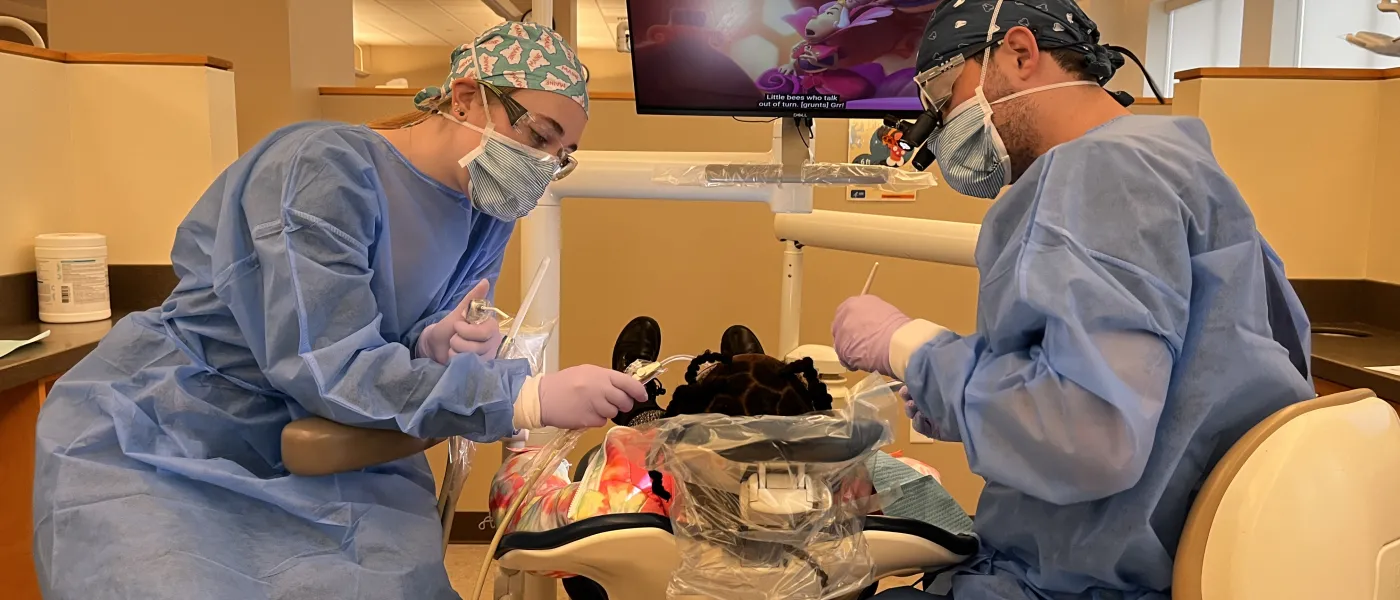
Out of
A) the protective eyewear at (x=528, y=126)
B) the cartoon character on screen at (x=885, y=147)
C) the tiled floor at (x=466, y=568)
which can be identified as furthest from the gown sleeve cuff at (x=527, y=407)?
the tiled floor at (x=466, y=568)

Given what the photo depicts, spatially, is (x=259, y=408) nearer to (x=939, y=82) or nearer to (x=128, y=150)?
(x=939, y=82)

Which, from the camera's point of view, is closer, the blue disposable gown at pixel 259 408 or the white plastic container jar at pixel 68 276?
the blue disposable gown at pixel 259 408

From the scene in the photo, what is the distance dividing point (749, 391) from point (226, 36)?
7.25 feet

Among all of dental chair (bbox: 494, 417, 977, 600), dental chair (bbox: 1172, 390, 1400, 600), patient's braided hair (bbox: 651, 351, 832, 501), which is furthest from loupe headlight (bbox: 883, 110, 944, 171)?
dental chair (bbox: 1172, 390, 1400, 600)

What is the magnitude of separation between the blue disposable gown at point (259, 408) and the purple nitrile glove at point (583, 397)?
0.17 ft

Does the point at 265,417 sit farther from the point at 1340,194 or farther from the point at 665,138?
the point at 1340,194

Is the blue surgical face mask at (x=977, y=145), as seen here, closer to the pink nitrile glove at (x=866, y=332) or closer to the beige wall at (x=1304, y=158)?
the pink nitrile glove at (x=866, y=332)

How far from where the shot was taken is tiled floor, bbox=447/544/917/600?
273cm

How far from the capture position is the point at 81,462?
3.79 feet

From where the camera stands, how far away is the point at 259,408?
1291 millimetres

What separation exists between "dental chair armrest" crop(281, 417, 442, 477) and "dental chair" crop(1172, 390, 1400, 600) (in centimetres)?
92

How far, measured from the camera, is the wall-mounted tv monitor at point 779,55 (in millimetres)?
1775

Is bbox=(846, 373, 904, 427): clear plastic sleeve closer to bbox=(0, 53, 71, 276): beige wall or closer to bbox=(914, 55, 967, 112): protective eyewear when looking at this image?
bbox=(914, 55, 967, 112): protective eyewear

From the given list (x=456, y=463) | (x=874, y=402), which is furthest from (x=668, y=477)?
(x=456, y=463)
